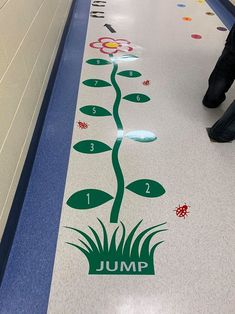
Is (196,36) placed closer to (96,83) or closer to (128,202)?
(96,83)

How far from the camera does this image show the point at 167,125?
1841mm

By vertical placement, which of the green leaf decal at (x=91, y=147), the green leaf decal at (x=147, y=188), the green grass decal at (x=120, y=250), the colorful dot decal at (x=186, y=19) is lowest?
the green grass decal at (x=120, y=250)

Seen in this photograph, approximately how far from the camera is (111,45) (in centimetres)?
265

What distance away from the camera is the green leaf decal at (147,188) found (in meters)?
1.44

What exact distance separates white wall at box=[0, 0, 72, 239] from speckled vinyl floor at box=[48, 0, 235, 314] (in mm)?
274

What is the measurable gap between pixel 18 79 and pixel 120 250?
0.90 m

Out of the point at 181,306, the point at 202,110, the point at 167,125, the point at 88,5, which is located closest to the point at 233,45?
the point at 202,110

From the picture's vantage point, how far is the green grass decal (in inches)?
46.0

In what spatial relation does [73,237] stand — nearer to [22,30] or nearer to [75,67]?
[22,30]

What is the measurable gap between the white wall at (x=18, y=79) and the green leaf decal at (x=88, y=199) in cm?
28

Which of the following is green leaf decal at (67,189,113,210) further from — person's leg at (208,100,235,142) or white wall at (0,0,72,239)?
person's leg at (208,100,235,142)

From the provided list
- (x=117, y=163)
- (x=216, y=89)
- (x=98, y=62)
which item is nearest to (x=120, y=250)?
(x=117, y=163)

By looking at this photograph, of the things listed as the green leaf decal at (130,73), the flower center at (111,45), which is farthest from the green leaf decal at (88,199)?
the flower center at (111,45)

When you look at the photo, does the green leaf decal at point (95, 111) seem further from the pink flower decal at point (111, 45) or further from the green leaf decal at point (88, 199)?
the pink flower decal at point (111, 45)
